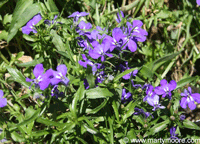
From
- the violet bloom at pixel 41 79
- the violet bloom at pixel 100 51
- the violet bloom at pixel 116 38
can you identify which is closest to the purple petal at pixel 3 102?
the violet bloom at pixel 41 79

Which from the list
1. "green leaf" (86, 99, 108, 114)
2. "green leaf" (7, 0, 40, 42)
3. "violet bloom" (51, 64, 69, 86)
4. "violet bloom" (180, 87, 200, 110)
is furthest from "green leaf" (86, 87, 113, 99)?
"green leaf" (7, 0, 40, 42)

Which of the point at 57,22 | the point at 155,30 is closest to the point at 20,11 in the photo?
the point at 57,22

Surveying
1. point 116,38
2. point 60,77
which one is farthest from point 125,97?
point 60,77

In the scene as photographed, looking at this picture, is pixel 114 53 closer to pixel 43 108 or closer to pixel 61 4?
pixel 43 108

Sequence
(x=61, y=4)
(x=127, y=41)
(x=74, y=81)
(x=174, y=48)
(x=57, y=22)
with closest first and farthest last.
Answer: (x=74, y=81) → (x=127, y=41) → (x=57, y=22) → (x=61, y=4) → (x=174, y=48)

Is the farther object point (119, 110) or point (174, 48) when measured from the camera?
point (174, 48)

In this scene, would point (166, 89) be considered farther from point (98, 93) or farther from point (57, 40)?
point (57, 40)
